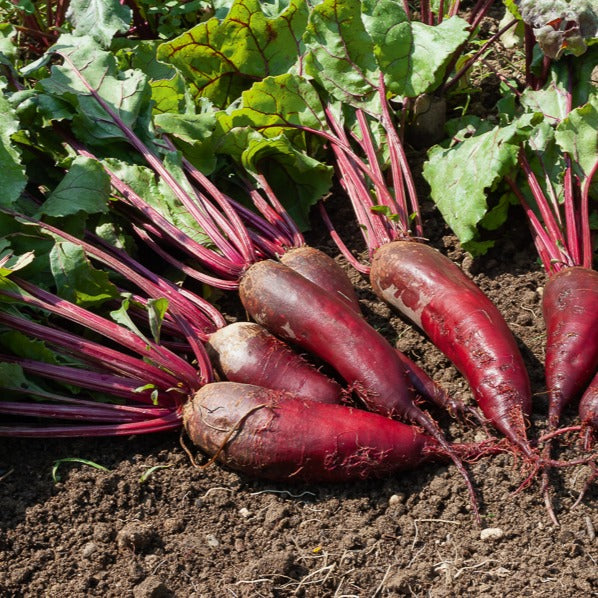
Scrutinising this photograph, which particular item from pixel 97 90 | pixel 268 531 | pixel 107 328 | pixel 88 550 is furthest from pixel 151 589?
pixel 97 90

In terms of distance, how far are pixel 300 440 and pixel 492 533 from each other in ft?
2.51

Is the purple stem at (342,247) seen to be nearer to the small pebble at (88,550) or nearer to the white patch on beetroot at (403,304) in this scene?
the white patch on beetroot at (403,304)

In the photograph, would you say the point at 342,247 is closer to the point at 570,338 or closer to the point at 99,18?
the point at 570,338

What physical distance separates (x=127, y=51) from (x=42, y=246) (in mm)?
1691

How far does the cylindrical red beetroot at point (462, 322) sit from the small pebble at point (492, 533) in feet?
1.09

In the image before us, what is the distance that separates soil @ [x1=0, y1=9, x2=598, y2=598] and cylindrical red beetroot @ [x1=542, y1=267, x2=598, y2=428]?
11 centimetres

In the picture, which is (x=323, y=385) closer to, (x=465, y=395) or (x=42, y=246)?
(x=465, y=395)

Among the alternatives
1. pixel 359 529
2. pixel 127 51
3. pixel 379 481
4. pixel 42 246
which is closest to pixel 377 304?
pixel 379 481

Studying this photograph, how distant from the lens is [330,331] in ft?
11.3

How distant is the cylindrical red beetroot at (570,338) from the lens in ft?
10.6

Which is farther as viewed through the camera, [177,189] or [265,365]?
[177,189]

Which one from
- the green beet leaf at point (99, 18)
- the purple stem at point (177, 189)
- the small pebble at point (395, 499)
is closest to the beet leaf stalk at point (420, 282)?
the small pebble at point (395, 499)

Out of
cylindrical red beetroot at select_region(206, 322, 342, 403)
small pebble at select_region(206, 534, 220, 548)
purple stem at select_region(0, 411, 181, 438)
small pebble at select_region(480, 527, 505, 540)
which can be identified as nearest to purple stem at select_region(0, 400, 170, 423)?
purple stem at select_region(0, 411, 181, 438)

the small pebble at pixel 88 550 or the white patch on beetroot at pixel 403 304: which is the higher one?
the small pebble at pixel 88 550
